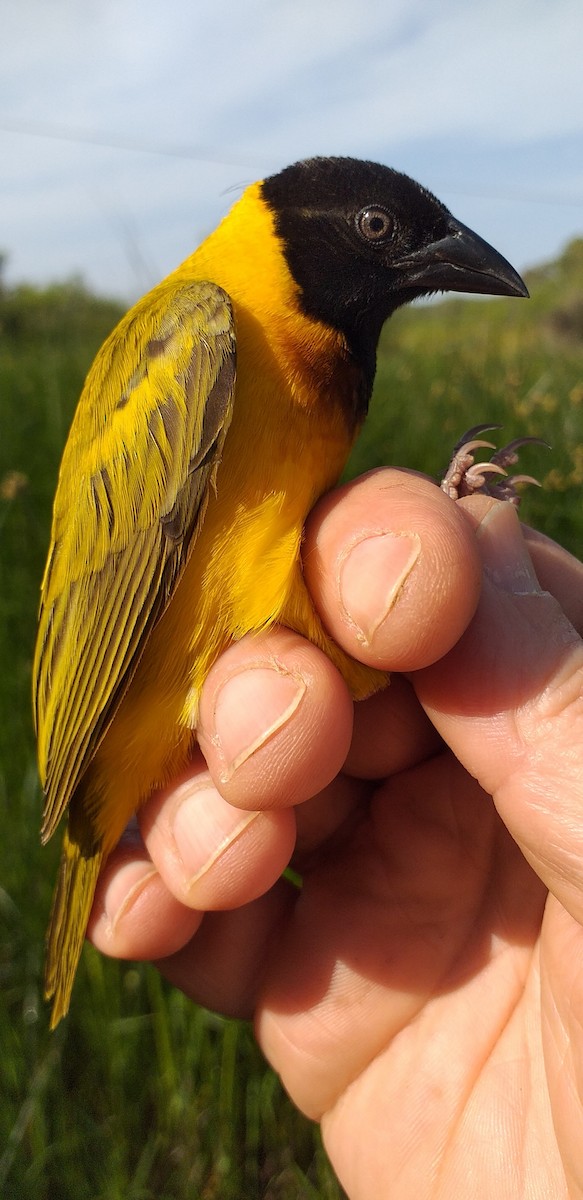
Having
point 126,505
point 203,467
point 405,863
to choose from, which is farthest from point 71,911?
point 203,467

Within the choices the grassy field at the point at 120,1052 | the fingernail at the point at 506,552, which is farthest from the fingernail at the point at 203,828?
the grassy field at the point at 120,1052

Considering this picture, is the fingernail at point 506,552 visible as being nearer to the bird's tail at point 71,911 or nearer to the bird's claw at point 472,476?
the bird's claw at point 472,476

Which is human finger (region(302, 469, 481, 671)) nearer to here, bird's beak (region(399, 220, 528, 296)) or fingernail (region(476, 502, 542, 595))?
fingernail (region(476, 502, 542, 595))

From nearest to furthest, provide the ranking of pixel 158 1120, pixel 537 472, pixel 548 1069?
1. pixel 548 1069
2. pixel 158 1120
3. pixel 537 472

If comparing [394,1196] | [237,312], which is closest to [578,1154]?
[394,1196]

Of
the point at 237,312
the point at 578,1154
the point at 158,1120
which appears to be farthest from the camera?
the point at 158,1120

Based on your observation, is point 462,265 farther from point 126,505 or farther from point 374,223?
point 126,505

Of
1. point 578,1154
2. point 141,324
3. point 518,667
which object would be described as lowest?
point 578,1154

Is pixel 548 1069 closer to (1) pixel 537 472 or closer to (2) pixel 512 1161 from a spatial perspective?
(2) pixel 512 1161
